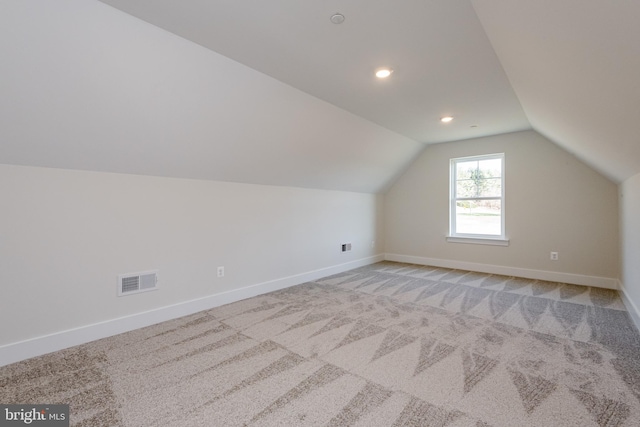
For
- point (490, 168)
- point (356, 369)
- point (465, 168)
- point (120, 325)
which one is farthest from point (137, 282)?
point (490, 168)

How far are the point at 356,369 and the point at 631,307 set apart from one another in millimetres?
3229

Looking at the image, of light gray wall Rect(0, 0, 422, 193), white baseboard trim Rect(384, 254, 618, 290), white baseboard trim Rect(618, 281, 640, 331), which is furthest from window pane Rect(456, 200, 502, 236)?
light gray wall Rect(0, 0, 422, 193)

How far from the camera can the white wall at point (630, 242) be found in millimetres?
2965

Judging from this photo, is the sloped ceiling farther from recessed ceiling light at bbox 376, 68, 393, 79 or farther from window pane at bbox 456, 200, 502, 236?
window pane at bbox 456, 200, 502, 236

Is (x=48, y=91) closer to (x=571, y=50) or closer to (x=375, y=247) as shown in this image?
(x=571, y=50)

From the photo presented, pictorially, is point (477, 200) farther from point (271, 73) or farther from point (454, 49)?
point (271, 73)

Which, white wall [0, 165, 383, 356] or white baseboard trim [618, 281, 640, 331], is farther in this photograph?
white baseboard trim [618, 281, 640, 331]

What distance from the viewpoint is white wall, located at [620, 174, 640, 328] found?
9.73 feet

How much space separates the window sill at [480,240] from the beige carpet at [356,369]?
164cm

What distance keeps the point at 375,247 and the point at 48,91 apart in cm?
532

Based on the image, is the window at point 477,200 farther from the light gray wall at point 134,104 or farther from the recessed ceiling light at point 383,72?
the recessed ceiling light at point 383,72

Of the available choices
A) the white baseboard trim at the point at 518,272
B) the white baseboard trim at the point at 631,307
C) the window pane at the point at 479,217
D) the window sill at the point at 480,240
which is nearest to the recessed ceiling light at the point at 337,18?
the white baseboard trim at the point at 631,307

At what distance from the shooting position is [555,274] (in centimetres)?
456

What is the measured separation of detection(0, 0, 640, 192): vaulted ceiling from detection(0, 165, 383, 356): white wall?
20 cm
